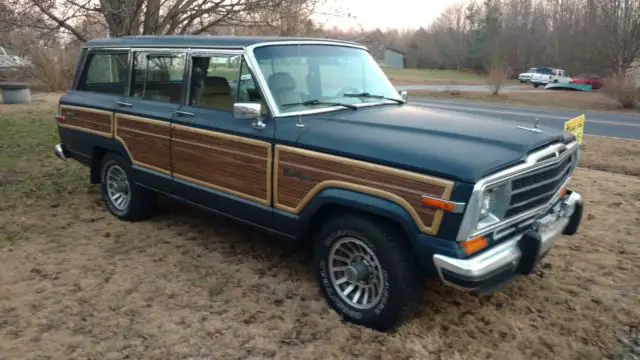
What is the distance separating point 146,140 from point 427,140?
117 inches

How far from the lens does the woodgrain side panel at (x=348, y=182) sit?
302cm

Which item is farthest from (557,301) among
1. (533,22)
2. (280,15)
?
(533,22)

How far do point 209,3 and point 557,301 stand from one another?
930 cm

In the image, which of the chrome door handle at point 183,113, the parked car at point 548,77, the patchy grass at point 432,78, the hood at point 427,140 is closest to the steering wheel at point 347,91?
the hood at point 427,140

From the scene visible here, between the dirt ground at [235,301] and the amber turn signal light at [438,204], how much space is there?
1.03 m

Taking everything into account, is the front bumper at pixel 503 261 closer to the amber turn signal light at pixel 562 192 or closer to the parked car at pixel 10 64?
the amber turn signal light at pixel 562 192

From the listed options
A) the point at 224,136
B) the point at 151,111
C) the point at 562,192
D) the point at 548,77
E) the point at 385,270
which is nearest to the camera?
the point at 385,270

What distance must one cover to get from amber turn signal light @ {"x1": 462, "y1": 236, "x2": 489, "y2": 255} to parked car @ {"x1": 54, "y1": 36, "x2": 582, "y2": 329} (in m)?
0.01

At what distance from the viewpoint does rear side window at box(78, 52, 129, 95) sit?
17.7 ft

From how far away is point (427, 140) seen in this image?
10.9ft

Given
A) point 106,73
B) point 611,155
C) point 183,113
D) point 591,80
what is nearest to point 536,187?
point 183,113

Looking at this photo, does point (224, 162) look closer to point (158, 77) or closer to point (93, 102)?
point (158, 77)

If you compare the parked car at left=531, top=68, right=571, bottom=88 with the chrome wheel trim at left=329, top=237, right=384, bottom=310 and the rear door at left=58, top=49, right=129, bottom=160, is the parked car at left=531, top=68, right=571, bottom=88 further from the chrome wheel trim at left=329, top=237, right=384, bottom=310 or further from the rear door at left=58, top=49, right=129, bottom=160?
the chrome wheel trim at left=329, top=237, right=384, bottom=310

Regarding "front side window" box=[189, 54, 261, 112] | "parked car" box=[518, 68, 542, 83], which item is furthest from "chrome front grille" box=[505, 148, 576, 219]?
"parked car" box=[518, 68, 542, 83]
